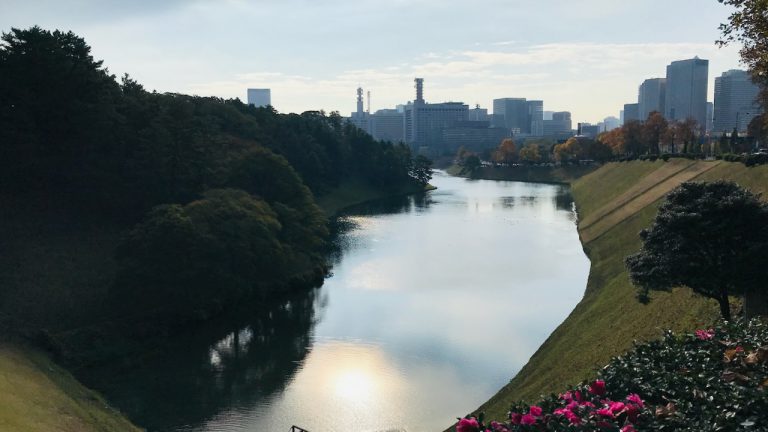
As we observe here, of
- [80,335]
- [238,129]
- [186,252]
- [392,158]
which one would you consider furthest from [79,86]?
[392,158]

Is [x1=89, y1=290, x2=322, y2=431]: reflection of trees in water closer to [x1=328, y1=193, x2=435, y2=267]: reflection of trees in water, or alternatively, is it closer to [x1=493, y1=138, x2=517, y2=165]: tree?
[x1=328, y1=193, x2=435, y2=267]: reflection of trees in water

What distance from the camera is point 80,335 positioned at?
121ft

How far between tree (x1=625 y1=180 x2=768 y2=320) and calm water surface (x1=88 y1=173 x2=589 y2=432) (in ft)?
36.1

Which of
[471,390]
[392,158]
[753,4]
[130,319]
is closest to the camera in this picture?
[753,4]

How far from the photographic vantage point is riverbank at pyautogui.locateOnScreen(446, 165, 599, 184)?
156375 mm

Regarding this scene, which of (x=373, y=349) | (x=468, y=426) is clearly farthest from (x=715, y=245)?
(x=373, y=349)

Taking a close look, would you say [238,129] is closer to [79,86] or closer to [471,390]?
[79,86]

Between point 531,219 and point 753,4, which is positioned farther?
point 531,219

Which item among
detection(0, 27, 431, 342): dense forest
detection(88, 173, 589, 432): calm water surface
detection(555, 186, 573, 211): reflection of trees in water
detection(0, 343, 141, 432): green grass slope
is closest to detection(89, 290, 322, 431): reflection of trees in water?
detection(88, 173, 589, 432): calm water surface

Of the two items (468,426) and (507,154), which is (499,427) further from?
(507,154)

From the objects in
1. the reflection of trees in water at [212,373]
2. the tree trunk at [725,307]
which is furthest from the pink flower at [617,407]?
the reflection of trees in water at [212,373]

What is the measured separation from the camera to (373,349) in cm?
3600

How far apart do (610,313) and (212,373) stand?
74.1 ft

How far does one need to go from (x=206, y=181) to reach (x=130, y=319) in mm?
24243
